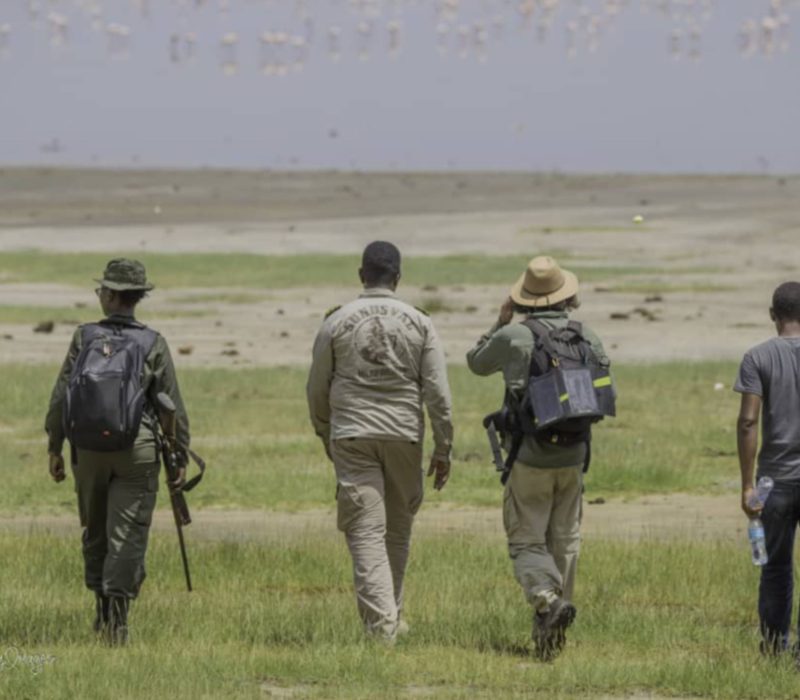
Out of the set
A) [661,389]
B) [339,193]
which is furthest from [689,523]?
[339,193]

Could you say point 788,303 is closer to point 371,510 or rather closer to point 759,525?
point 759,525

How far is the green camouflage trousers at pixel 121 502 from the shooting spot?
34.9 feet

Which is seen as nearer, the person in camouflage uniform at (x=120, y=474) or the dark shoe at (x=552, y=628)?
the dark shoe at (x=552, y=628)

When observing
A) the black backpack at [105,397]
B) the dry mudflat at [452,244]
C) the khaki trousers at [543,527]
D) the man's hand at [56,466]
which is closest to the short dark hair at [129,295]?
the black backpack at [105,397]

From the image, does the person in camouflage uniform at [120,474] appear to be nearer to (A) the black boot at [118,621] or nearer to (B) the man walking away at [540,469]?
(A) the black boot at [118,621]

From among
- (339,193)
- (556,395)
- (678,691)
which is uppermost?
(339,193)

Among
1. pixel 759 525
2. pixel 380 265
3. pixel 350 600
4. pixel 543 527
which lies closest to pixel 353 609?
pixel 350 600

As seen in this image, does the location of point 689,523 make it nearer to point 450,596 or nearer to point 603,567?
point 603,567

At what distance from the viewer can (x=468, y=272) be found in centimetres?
4956

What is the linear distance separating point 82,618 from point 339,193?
305ft

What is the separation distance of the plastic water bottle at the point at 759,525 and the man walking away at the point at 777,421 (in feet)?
0.09

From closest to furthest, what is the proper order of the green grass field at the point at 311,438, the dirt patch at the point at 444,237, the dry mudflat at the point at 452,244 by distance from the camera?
the green grass field at the point at 311,438 < the dry mudflat at the point at 452,244 < the dirt patch at the point at 444,237

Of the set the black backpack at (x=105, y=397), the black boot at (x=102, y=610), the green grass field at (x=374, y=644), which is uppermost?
the black backpack at (x=105, y=397)

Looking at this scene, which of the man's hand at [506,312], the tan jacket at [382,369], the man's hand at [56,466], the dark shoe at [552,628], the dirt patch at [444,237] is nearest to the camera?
the dark shoe at [552,628]
